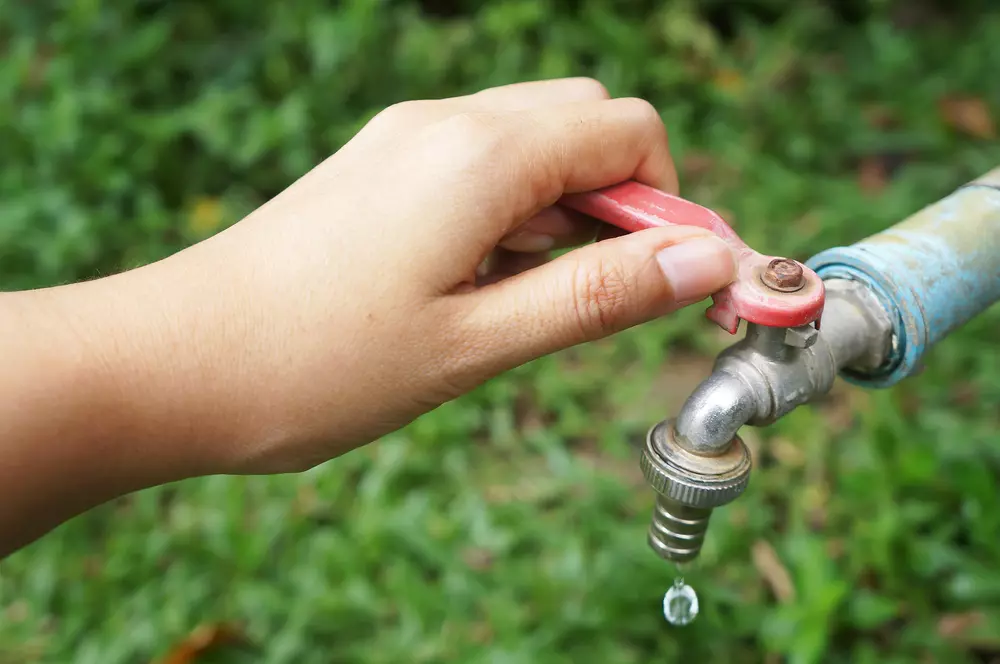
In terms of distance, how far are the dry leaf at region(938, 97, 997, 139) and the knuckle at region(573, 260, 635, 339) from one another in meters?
2.19

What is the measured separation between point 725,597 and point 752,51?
1.91m

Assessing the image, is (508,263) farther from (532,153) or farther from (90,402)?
(90,402)

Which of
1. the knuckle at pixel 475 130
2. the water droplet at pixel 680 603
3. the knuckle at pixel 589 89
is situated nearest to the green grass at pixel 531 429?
the water droplet at pixel 680 603

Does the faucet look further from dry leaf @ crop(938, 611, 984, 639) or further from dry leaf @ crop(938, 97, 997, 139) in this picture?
dry leaf @ crop(938, 97, 997, 139)

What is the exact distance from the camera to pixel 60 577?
2127mm

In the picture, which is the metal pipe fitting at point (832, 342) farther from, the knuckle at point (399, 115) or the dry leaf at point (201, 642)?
the dry leaf at point (201, 642)

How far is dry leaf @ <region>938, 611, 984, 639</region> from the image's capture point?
1.88 meters

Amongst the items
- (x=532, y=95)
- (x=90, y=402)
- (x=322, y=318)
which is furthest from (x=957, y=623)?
(x=90, y=402)

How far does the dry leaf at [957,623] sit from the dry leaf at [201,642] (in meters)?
1.35

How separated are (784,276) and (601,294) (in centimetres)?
20

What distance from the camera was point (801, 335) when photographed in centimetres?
110

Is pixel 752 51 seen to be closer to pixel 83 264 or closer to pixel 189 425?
pixel 83 264

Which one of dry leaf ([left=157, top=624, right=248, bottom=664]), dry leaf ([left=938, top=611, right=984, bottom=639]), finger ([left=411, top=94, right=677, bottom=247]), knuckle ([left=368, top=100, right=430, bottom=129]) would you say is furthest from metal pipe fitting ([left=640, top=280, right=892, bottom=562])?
dry leaf ([left=157, top=624, right=248, bottom=664])

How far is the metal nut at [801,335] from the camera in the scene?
1104mm
